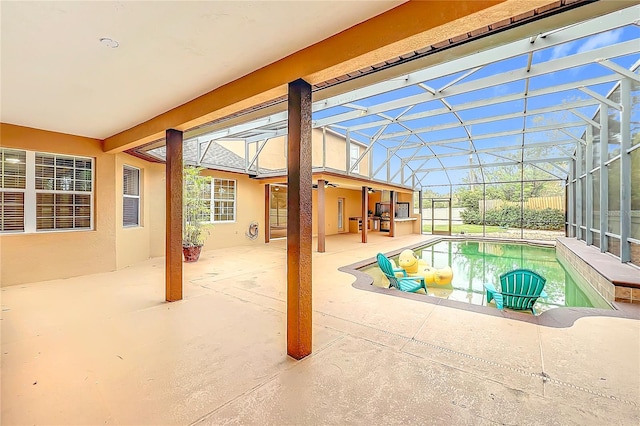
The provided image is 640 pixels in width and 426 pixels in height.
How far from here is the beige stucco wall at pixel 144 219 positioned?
6.10 metres

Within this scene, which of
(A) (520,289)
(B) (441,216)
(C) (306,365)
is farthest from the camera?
(B) (441,216)

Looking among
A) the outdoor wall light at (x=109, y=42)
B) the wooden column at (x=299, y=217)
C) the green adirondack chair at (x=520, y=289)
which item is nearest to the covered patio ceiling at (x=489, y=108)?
the wooden column at (x=299, y=217)

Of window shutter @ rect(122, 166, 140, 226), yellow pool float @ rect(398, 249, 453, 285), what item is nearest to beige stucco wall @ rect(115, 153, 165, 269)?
window shutter @ rect(122, 166, 140, 226)

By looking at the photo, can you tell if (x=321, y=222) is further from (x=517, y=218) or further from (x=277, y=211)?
(x=517, y=218)

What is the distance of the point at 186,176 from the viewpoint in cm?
714

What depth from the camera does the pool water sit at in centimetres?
521

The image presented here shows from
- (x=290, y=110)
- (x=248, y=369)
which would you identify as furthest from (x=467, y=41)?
(x=248, y=369)

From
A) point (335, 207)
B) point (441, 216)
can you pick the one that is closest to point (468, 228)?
point (441, 216)

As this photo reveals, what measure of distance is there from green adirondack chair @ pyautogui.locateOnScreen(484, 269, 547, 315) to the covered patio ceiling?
3.39 meters

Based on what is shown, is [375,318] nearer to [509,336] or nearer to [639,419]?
[509,336]

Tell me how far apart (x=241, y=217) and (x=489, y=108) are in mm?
8577

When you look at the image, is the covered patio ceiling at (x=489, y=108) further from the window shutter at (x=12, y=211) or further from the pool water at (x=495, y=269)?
the pool water at (x=495, y=269)

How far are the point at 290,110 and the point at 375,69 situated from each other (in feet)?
2.71

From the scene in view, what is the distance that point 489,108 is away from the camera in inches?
324
